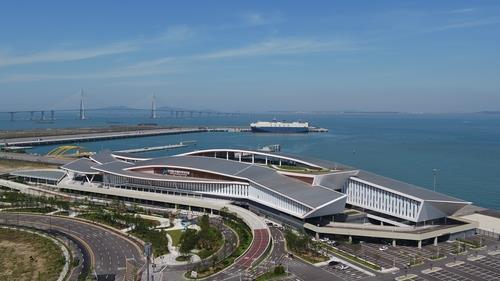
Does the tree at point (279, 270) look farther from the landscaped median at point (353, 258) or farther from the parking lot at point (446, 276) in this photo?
the parking lot at point (446, 276)

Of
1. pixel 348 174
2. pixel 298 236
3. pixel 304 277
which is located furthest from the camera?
pixel 348 174

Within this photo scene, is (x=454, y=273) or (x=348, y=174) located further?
(x=348, y=174)

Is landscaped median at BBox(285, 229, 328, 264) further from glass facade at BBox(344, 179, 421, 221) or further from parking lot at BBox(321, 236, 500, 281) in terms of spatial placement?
glass facade at BBox(344, 179, 421, 221)

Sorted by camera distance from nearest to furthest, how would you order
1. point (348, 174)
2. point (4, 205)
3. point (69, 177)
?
point (348, 174)
point (4, 205)
point (69, 177)

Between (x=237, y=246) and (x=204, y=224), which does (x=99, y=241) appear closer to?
(x=204, y=224)

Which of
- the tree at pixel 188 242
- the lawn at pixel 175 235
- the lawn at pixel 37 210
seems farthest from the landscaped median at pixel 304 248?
the lawn at pixel 37 210

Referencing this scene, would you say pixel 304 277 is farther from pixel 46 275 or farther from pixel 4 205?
pixel 4 205

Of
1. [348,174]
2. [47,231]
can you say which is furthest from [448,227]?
[47,231]
